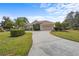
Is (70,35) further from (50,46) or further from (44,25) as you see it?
(44,25)

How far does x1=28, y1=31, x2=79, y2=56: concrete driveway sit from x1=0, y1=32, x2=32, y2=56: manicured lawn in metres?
0.13

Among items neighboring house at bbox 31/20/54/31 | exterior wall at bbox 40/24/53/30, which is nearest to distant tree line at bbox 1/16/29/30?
neighboring house at bbox 31/20/54/31

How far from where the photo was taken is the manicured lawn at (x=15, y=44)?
23.7 feet

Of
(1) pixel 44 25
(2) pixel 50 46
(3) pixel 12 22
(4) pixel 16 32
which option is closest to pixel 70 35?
(2) pixel 50 46

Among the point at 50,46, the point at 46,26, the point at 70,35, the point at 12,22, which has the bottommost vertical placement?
the point at 50,46

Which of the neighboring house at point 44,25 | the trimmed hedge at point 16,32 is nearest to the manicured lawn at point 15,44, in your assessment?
the trimmed hedge at point 16,32

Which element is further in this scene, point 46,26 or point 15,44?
point 46,26

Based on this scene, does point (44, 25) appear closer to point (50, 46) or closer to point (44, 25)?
point (44, 25)

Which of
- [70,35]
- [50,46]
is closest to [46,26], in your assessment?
[50,46]

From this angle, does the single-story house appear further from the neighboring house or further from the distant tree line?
the distant tree line

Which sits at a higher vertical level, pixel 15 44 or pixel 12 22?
pixel 12 22

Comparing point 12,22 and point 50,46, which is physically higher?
point 12,22

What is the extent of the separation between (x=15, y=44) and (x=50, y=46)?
73cm

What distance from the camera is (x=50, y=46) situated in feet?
24.1
